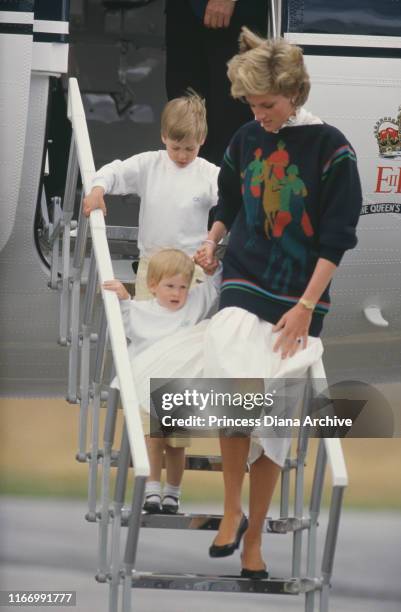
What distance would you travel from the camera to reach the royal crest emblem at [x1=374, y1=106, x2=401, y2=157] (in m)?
6.23

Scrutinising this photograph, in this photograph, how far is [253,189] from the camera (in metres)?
4.64

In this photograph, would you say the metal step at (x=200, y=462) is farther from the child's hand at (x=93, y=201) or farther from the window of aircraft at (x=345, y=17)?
the window of aircraft at (x=345, y=17)

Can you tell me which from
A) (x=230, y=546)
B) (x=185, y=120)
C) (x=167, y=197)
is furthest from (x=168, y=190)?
(x=230, y=546)

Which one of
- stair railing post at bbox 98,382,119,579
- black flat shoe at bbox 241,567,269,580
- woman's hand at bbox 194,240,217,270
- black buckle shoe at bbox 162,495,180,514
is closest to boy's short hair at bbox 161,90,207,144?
woman's hand at bbox 194,240,217,270

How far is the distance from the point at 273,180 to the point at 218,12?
1.72m

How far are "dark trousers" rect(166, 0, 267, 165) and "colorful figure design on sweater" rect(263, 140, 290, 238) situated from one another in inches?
67.5

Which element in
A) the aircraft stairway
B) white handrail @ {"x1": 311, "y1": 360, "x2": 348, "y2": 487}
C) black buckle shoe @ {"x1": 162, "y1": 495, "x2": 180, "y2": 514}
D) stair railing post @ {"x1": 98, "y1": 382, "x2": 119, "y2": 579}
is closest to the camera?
white handrail @ {"x1": 311, "y1": 360, "x2": 348, "y2": 487}

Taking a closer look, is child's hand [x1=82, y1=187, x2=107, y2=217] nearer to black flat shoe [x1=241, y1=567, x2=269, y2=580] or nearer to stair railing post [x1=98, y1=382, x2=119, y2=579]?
stair railing post [x1=98, y1=382, x2=119, y2=579]

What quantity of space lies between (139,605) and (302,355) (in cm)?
204

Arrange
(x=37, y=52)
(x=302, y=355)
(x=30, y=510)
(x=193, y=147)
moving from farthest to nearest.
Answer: (x=30, y=510) → (x=37, y=52) → (x=193, y=147) → (x=302, y=355)

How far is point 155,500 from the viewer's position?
479 cm

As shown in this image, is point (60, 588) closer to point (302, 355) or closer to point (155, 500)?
point (155, 500)

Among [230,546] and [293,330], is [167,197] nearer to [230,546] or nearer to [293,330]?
[293,330]

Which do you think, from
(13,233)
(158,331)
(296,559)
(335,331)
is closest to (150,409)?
(158,331)
